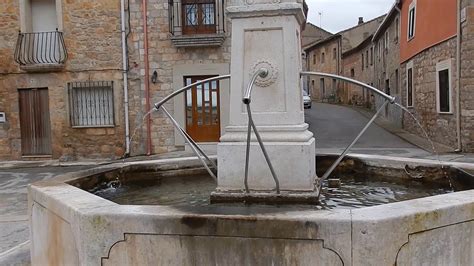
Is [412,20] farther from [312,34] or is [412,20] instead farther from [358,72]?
[312,34]

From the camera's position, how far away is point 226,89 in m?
13.1

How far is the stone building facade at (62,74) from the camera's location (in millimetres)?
13344

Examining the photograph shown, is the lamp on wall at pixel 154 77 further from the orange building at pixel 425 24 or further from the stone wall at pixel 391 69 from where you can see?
the stone wall at pixel 391 69

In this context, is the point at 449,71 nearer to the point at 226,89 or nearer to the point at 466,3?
the point at 466,3

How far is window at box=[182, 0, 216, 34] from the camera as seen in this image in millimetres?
12969

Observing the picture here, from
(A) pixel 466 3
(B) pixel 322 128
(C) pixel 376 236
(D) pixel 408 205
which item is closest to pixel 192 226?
(C) pixel 376 236

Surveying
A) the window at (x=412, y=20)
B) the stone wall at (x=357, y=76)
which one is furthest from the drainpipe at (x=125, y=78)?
the stone wall at (x=357, y=76)

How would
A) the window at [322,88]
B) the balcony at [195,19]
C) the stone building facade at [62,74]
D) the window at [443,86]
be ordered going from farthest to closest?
the window at [322,88] → the stone building facade at [62,74] → the balcony at [195,19] → the window at [443,86]

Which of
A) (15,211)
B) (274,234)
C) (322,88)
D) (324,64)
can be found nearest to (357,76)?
(324,64)

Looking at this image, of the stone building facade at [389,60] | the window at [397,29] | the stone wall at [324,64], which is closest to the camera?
the window at [397,29]

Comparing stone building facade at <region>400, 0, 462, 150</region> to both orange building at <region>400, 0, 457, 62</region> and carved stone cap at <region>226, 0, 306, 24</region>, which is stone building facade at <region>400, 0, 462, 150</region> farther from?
carved stone cap at <region>226, 0, 306, 24</region>

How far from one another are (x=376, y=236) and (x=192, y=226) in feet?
2.82

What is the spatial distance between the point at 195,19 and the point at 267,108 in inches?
400

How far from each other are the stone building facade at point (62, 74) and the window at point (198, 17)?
189 centimetres
